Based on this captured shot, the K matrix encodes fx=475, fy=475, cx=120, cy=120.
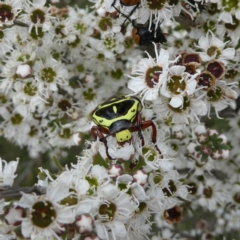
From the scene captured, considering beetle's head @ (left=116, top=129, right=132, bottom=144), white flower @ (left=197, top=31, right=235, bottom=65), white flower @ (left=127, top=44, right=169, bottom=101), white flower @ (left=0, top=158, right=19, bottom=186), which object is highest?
white flower @ (left=197, top=31, right=235, bottom=65)

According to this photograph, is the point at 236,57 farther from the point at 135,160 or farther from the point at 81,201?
the point at 81,201

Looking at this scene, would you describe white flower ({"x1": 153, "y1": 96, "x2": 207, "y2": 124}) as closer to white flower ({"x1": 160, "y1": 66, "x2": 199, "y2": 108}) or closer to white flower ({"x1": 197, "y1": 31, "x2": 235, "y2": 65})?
white flower ({"x1": 160, "y1": 66, "x2": 199, "y2": 108})

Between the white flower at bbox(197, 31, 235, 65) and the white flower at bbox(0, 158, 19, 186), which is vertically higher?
the white flower at bbox(197, 31, 235, 65)

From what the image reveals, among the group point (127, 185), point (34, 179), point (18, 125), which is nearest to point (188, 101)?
point (127, 185)

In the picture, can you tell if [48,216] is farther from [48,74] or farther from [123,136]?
[48,74]

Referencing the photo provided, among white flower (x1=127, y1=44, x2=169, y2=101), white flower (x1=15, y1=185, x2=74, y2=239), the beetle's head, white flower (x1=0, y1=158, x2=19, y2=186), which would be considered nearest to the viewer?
white flower (x1=15, y1=185, x2=74, y2=239)

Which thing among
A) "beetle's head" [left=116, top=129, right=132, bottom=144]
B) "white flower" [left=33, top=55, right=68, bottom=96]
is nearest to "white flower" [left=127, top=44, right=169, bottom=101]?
"beetle's head" [left=116, top=129, right=132, bottom=144]

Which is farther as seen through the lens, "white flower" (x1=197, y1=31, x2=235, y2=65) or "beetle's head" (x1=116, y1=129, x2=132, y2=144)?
"white flower" (x1=197, y1=31, x2=235, y2=65)

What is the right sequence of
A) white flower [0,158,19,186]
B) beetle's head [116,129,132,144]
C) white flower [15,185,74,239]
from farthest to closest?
beetle's head [116,129,132,144] < white flower [0,158,19,186] < white flower [15,185,74,239]

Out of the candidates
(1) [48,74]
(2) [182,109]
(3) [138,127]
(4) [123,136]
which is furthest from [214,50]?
(1) [48,74]
